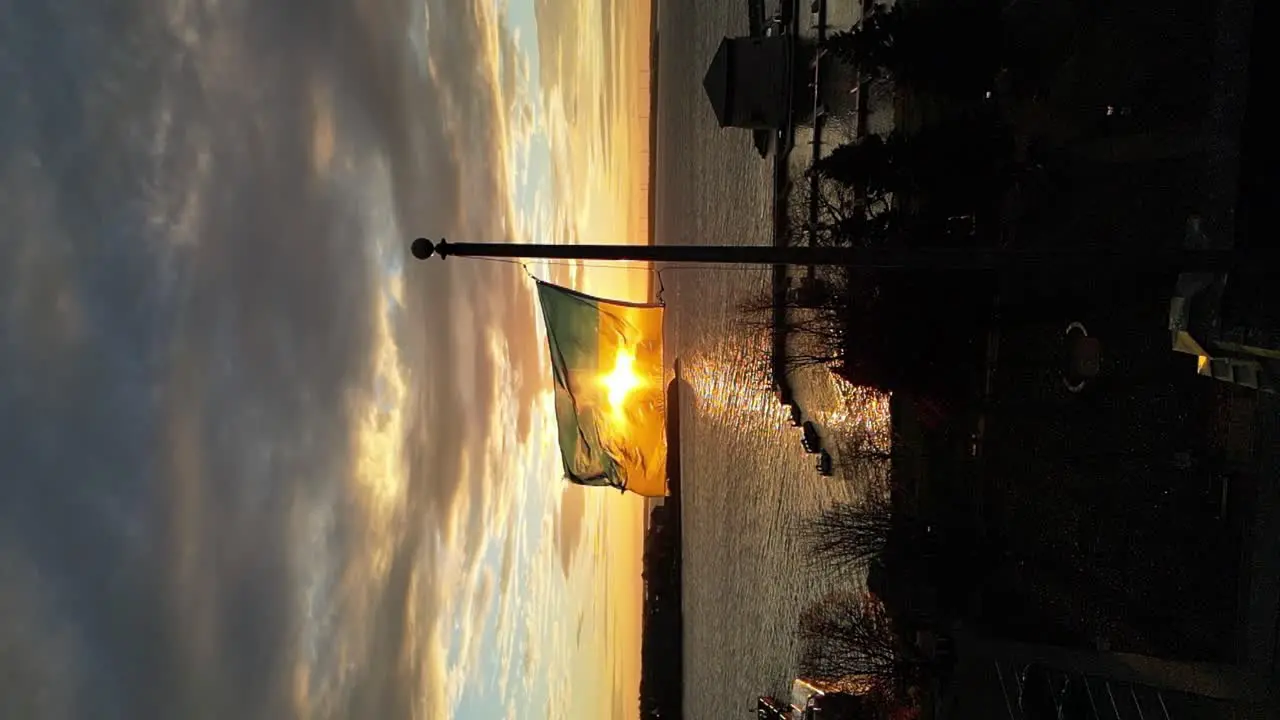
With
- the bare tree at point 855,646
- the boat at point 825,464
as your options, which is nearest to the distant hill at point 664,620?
the boat at point 825,464

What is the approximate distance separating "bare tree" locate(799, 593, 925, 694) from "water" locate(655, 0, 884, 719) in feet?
2.04

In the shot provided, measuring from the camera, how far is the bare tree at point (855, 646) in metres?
16.6

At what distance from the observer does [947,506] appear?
50.5 ft

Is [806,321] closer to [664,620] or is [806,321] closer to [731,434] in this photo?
[731,434]

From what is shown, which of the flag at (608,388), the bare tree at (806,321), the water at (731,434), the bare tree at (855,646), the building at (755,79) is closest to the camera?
the flag at (608,388)

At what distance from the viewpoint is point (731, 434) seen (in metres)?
28.9

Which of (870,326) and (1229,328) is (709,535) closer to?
(870,326)

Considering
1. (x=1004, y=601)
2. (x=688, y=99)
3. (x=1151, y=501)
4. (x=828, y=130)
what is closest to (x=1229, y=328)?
(x=1151, y=501)

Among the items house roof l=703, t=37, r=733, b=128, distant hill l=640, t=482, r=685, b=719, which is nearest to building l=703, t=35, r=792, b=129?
house roof l=703, t=37, r=733, b=128

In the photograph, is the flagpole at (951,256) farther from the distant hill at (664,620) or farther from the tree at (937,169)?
the distant hill at (664,620)

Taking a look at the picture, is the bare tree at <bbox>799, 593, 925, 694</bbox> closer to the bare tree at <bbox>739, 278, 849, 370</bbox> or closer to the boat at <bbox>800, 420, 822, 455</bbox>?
the boat at <bbox>800, 420, 822, 455</bbox>

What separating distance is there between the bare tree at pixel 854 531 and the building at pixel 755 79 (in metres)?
9.56

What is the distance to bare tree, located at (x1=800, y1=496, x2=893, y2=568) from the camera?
55.6 ft

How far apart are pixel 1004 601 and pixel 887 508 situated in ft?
9.88
